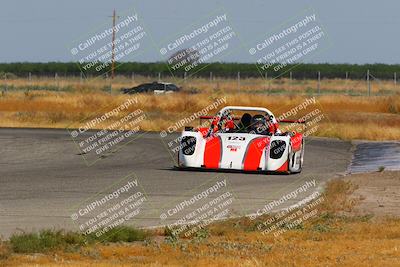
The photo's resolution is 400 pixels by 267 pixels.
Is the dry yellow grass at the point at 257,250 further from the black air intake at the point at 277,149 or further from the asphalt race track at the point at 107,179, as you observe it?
the black air intake at the point at 277,149

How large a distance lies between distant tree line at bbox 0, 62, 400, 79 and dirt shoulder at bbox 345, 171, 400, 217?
9357 centimetres

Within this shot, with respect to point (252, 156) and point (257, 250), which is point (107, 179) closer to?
point (252, 156)

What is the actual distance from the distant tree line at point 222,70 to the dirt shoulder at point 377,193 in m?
93.6

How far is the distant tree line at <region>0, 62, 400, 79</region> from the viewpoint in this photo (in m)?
126

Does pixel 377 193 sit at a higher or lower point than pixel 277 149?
lower

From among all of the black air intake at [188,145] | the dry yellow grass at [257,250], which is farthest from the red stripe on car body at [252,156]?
the dry yellow grass at [257,250]

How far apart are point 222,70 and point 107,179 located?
106640mm

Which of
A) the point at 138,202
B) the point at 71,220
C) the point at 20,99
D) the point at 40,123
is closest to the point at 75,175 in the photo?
the point at 138,202

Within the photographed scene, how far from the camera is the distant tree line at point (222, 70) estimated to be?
125500 mm

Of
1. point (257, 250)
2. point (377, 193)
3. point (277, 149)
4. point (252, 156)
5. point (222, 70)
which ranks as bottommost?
point (222, 70)

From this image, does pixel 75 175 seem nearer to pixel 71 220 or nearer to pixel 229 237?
pixel 71 220

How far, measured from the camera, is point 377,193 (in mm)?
21344

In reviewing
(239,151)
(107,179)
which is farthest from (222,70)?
(107,179)

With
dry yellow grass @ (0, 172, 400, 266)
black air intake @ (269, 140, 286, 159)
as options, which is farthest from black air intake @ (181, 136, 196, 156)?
dry yellow grass @ (0, 172, 400, 266)
